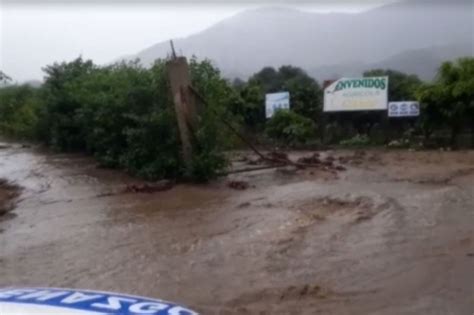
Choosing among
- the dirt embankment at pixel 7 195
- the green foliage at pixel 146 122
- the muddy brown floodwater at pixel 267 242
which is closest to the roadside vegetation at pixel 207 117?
the green foliage at pixel 146 122

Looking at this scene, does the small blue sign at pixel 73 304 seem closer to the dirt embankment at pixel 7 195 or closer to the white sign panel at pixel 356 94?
the dirt embankment at pixel 7 195

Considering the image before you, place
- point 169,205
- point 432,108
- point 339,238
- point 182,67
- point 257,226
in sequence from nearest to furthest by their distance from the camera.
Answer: point 339,238
point 257,226
point 169,205
point 182,67
point 432,108

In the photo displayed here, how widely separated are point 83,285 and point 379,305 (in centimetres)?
299

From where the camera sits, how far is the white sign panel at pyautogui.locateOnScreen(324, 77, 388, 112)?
20.0 meters

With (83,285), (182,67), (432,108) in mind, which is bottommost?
(83,285)

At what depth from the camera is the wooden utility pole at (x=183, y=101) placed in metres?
12.6

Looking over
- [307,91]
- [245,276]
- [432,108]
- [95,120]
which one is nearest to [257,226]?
[245,276]

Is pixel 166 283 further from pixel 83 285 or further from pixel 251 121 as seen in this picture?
pixel 251 121

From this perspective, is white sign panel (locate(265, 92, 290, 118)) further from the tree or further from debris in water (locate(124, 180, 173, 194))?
debris in water (locate(124, 180, 173, 194))

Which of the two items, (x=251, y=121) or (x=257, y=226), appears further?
(x=251, y=121)

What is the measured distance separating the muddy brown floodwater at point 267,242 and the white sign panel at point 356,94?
6.80 m

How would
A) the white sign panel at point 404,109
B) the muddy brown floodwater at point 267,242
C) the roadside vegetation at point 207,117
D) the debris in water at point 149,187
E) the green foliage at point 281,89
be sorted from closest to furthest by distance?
the muddy brown floodwater at point 267,242, the debris in water at point 149,187, the roadside vegetation at point 207,117, the white sign panel at point 404,109, the green foliage at point 281,89

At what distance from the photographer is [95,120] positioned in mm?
15734

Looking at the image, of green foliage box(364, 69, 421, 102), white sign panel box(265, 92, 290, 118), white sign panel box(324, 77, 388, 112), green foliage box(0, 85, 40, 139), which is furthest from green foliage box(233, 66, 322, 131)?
green foliage box(0, 85, 40, 139)
